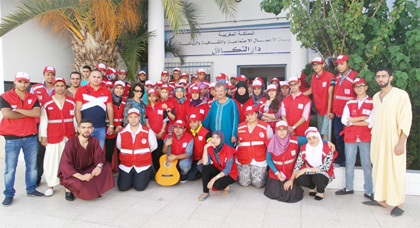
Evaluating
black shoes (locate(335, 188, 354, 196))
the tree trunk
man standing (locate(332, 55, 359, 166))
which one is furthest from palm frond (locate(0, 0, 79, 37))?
black shoes (locate(335, 188, 354, 196))

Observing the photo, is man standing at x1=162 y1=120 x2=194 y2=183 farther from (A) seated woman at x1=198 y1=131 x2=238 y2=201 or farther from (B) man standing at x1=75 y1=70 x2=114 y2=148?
(B) man standing at x1=75 y1=70 x2=114 y2=148

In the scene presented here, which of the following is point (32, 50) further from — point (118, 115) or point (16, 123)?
point (16, 123)

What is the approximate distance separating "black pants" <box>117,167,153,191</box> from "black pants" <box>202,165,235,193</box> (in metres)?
1.07

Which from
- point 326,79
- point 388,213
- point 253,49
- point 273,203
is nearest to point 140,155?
point 273,203

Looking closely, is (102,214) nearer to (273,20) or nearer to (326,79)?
(326,79)

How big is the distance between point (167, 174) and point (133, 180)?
0.59 metres

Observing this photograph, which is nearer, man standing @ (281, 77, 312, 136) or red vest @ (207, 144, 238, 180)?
red vest @ (207, 144, 238, 180)

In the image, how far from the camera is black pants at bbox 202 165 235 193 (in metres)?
4.38

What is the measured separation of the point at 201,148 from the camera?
17.0ft

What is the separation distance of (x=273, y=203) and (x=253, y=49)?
22.2 feet

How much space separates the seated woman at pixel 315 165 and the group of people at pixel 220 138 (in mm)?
15

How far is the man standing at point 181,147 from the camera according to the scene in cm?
508

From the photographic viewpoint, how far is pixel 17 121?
13.5 feet

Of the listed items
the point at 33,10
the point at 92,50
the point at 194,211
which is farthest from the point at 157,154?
the point at 33,10
